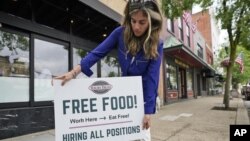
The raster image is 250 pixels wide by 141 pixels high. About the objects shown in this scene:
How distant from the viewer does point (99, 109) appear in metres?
2.35

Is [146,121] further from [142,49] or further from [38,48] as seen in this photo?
[38,48]

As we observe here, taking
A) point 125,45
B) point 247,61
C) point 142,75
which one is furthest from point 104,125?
point 247,61

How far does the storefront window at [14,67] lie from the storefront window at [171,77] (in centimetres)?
1262

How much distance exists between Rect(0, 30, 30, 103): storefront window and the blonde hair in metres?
5.38

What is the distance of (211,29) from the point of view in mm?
50188

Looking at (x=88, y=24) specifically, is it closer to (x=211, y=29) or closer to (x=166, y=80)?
(x=166, y=80)

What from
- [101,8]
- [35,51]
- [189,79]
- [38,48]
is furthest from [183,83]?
[35,51]

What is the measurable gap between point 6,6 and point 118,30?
5.58 meters

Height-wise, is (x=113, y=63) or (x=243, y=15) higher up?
(x=243, y=15)

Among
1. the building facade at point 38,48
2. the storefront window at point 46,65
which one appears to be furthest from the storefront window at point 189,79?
the storefront window at point 46,65

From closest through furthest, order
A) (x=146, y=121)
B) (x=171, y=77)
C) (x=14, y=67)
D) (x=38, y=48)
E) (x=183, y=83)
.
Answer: (x=146, y=121) < (x=14, y=67) < (x=38, y=48) < (x=171, y=77) < (x=183, y=83)

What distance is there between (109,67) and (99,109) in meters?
9.81

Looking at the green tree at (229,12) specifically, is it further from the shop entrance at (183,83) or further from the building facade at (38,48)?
the shop entrance at (183,83)

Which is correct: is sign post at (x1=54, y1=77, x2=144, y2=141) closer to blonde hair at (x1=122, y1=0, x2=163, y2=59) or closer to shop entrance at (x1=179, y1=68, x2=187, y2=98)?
blonde hair at (x1=122, y1=0, x2=163, y2=59)
